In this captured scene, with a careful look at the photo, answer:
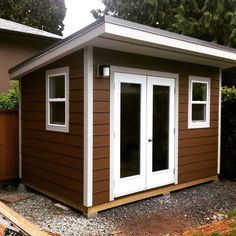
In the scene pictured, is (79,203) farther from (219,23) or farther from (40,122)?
(219,23)

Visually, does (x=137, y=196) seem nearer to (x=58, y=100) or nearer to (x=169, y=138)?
(x=169, y=138)

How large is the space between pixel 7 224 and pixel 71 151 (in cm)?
243

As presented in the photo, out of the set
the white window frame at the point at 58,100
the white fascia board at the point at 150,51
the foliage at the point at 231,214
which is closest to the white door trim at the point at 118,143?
the white fascia board at the point at 150,51

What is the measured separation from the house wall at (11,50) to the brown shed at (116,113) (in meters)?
3.56

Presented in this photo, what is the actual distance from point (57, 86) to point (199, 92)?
2761mm

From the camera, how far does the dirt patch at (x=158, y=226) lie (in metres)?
4.14

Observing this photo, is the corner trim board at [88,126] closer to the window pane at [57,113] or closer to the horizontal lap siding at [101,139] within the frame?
the horizontal lap siding at [101,139]

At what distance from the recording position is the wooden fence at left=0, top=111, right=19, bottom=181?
623cm

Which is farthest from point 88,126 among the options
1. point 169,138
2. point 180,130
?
point 180,130

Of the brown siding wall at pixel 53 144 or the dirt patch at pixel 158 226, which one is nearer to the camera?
the dirt patch at pixel 158 226

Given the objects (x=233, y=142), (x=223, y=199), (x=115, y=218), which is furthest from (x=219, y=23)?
(x=115, y=218)

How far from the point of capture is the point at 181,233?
4098 millimetres

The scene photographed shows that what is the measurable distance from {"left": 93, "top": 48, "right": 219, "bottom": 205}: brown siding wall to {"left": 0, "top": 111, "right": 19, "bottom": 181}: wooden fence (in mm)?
2444

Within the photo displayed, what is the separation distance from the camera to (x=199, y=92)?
6281 mm
